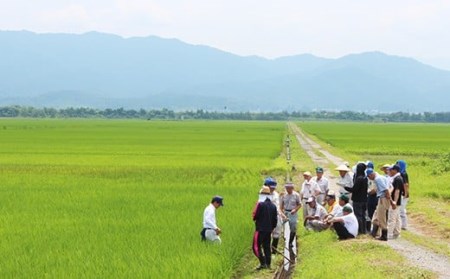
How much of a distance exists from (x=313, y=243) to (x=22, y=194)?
939 cm

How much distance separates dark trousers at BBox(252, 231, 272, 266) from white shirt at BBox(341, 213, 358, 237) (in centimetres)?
196

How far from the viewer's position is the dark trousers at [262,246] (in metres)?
10.3

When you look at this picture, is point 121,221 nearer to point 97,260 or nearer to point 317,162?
point 97,260

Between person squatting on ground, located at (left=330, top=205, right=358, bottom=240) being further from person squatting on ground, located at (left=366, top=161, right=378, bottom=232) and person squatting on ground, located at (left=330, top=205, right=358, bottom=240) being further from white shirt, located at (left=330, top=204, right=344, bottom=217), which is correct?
person squatting on ground, located at (left=366, top=161, right=378, bottom=232)

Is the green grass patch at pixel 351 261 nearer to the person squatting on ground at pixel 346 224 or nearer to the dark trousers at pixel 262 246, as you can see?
the person squatting on ground at pixel 346 224

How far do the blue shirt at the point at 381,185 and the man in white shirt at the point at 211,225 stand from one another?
10.5ft

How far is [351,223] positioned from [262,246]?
2.11 m

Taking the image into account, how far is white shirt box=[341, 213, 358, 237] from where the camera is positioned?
11.6 meters

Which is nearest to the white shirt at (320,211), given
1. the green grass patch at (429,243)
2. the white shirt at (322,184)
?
the white shirt at (322,184)

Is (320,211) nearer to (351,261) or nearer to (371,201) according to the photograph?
(371,201)

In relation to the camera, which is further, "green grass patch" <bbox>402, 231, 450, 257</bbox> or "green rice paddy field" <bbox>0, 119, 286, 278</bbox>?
"green grass patch" <bbox>402, 231, 450, 257</bbox>

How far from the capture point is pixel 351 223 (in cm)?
1164

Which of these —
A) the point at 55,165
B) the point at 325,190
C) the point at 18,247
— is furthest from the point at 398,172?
the point at 55,165

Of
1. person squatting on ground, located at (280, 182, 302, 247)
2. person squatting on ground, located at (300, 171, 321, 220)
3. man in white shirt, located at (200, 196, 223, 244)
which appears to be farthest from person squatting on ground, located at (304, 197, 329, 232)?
man in white shirt, located at (200, 196, 223, 244)
